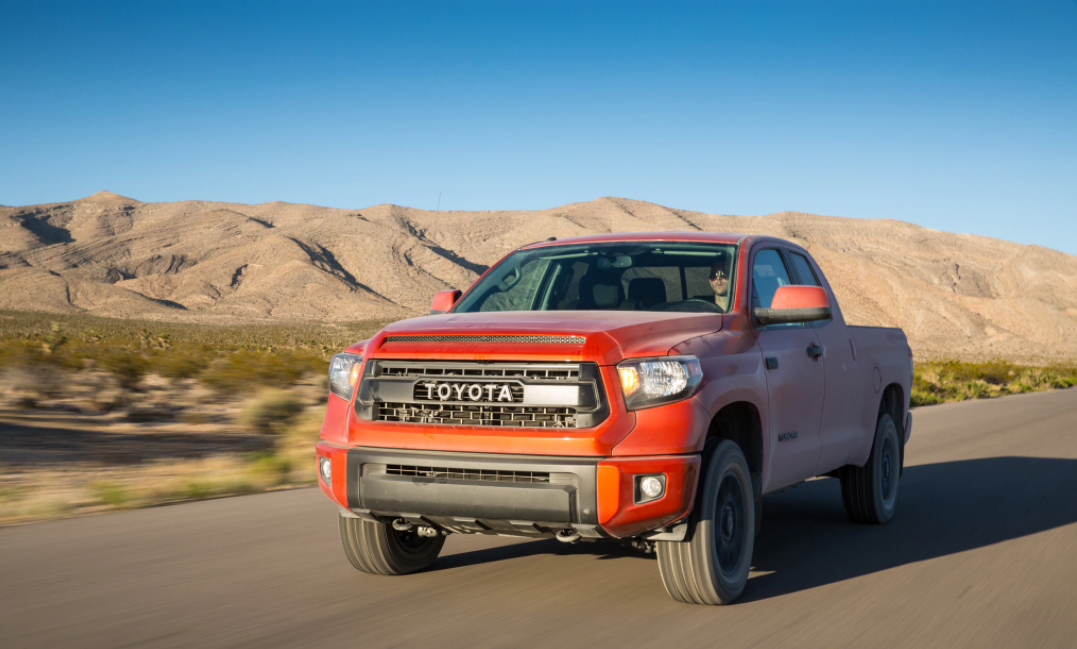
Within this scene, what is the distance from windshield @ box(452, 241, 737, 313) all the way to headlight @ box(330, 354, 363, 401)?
1.14 metres

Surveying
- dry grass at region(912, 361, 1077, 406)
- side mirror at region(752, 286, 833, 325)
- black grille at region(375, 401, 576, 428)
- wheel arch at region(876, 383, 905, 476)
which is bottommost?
dry grass at region(912, 361, 1077, 406)

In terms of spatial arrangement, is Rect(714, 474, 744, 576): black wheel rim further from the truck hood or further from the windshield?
the windshield

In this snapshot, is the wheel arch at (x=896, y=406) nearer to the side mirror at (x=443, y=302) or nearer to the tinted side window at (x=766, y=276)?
the tinted side window at (x=766, y=276)

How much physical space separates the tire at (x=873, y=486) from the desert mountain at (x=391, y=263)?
198 feet

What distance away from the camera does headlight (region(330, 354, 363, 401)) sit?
5223mm

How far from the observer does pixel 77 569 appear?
5914 mm

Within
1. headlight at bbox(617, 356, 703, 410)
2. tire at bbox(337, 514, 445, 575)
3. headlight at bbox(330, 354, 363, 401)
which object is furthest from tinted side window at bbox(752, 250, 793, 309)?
tire at bbox(337, 514, 445, 575)

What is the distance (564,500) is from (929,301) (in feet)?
260

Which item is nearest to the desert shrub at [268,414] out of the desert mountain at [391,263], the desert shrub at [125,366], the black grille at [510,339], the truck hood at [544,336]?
the desert shrub at [125,366]

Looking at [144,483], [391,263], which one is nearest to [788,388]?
[144,483]

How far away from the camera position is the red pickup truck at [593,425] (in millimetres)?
4621

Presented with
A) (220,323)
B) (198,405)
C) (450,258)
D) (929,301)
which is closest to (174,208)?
(450,258)

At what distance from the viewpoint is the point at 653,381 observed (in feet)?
15.5

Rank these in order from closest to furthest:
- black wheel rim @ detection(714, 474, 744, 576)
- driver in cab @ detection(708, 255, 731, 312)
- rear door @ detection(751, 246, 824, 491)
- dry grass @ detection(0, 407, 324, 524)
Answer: black wheel rim @ detection(714, 474, 744, 576)
rear door @ detection(751, 246, 824, 491)
driver in cab @ detection(708, 255, 731, 312)
dry grass @ detection(0, 407, 324, 524)
